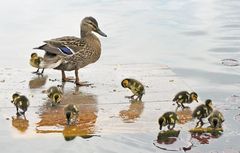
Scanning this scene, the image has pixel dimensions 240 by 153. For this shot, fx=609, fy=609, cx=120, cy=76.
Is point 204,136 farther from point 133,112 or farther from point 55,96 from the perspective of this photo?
point 55,96

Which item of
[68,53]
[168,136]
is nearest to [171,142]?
[168,136]

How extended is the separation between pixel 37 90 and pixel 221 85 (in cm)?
218

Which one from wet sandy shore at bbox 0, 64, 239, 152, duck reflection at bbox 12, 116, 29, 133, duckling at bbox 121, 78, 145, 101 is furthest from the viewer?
duckling at bbox 121, 78, 145, 101

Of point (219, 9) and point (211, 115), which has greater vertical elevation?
point (219, 9)

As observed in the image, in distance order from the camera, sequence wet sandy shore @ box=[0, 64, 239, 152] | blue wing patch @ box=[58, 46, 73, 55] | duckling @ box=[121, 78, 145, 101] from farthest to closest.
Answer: blue wing patch @ box=[58, 46, 73, 55] < duckling @ box=[121, 78, 145, 101] < wet sandy shore @ box=[0, 64, 239, 152]

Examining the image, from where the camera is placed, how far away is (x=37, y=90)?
275 inches

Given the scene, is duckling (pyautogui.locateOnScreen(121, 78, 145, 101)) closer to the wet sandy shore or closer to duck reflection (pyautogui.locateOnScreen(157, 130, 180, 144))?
the wet sandy shore

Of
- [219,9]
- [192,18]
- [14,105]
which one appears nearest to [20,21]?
[192,18]

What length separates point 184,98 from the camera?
6.25m

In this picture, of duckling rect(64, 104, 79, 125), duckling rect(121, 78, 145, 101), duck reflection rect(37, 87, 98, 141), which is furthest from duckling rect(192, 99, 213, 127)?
duckling rect(64, 104, 79, 125)

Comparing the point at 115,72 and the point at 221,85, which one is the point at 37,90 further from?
the point at 221,85

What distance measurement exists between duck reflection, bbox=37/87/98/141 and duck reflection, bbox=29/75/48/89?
49 cm

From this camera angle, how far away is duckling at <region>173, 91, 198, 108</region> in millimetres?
6250

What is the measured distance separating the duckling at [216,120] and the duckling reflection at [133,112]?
793mm
